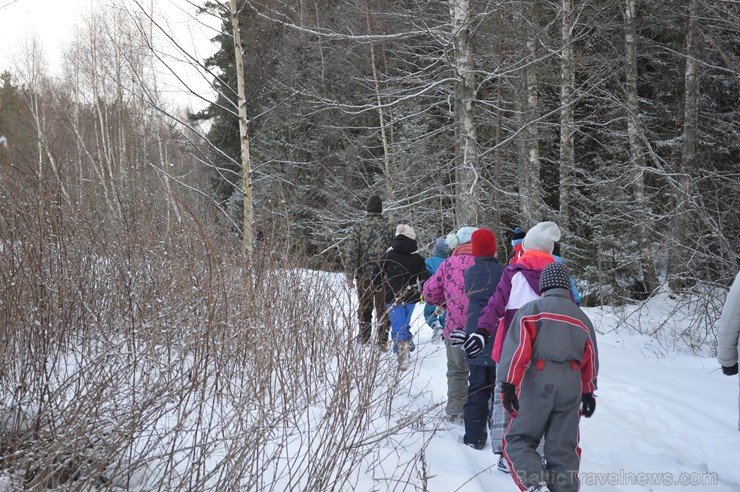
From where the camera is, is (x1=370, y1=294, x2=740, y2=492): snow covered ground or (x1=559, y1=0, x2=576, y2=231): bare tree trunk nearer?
(x1=370, y1=294, x2=740, y2=492): snow covered ground

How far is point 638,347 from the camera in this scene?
844 cm

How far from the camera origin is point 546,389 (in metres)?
3.37

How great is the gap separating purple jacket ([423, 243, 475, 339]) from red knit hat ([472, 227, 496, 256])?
0.40m

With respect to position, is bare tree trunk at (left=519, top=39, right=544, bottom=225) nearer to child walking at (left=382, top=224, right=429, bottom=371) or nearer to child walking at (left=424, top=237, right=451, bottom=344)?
child walking at (left=424, top=237, right=451, bottom=344)

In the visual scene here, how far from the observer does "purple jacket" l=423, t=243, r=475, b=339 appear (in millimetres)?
4922

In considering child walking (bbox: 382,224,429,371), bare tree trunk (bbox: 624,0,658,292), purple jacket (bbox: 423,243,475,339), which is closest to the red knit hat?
purple jacket (bbox: 423,243,475,339)

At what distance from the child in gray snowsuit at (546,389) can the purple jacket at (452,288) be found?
134 cm

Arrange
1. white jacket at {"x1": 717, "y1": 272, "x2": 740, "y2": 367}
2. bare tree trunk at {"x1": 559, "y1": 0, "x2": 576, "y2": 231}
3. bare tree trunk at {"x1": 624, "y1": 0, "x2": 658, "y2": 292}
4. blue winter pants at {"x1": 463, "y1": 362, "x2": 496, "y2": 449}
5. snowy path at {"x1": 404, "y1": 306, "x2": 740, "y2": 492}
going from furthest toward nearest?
bare tree trunk at {"x1": 559, "y1": 0, "x2": 576, "y2": 231}, bare tree trunk at {"x1": 624, "y1": 0, "x2": 658, "y2": 292}, blue winter pants at {"x1": 463, "y1": 362, "x2": 496, "y2": 449}, white jacket at {"x1": 717, "y1": 272, "x2": 740, "y2": 367}, snowy path at {"x1": 404, "y1": 306, "x2": 740, "y2": 492}

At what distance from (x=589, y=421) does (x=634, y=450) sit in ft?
2.17

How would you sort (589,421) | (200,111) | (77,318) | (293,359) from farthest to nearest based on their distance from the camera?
(200,111), (589,421), (293,359), (77,318)

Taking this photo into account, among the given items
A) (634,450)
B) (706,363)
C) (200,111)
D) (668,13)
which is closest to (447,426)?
(634,450)

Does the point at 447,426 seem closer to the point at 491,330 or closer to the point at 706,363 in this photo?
the point at 491,330

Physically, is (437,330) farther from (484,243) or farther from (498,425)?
(498,425)

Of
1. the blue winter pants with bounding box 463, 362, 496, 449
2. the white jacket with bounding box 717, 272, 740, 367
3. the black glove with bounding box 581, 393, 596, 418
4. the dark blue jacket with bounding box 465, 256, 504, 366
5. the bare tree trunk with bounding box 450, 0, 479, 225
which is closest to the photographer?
the black glove with bounding box 581, 393, 596, 418
